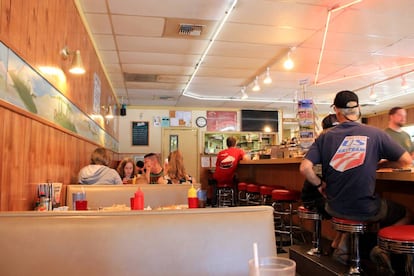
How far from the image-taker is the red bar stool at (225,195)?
21.8ft

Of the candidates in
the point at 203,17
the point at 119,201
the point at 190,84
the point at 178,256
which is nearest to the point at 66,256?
the point at 178,256

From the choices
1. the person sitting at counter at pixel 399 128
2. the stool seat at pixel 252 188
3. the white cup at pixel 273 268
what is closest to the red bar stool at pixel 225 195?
the stool seat at pixel 252 188

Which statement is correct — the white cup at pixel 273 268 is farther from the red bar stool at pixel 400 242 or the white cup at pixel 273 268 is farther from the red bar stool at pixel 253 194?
the red bar stool at pixel 253 194

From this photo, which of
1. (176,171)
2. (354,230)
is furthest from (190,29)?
(354,230)

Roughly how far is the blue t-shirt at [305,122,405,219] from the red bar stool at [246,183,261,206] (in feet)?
9.38

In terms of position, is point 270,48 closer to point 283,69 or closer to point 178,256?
point 283,69

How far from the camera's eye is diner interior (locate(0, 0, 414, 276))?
149 cm

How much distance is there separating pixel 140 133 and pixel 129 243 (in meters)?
8.90

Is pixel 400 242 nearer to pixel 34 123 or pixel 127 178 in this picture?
pixel 34 123

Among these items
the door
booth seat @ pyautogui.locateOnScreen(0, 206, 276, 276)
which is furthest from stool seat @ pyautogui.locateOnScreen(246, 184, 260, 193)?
the door

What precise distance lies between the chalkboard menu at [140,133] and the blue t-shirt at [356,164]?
801cm

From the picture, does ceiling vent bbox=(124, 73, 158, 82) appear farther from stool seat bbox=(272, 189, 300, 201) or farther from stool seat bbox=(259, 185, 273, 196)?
stool seat bbox=(272, 189, 300, 201)

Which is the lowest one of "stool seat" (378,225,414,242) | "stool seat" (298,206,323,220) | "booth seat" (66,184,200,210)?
"stool seat" (298,206,323,220)

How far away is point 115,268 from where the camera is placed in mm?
1456
